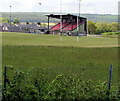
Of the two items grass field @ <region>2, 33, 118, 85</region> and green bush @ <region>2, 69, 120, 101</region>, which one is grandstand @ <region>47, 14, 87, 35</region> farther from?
green bush @ <region>2, 69, 120, 101</region>

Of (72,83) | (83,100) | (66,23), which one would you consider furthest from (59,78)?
(66,23)

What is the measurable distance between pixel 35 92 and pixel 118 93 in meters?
2.23

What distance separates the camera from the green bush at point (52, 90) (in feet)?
24.1

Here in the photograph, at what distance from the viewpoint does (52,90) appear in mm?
7344

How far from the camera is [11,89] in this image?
7.44 meters

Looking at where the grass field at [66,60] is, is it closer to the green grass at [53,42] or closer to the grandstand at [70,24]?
the green grass at [53,42]

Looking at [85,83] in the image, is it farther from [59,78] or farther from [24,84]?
[24,84]

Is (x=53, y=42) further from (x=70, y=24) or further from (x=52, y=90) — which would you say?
(x=70, y=24)

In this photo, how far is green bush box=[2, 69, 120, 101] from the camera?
736 cm

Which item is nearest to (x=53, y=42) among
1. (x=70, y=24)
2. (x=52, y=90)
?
(x=52, y=90)

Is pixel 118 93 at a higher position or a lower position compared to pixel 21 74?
lower

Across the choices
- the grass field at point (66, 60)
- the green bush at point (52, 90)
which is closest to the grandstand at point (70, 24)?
the grass field at point (66, 60)

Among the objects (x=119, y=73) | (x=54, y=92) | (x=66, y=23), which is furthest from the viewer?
(x=66, y=23)

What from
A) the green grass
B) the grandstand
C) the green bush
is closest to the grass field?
the green bush
